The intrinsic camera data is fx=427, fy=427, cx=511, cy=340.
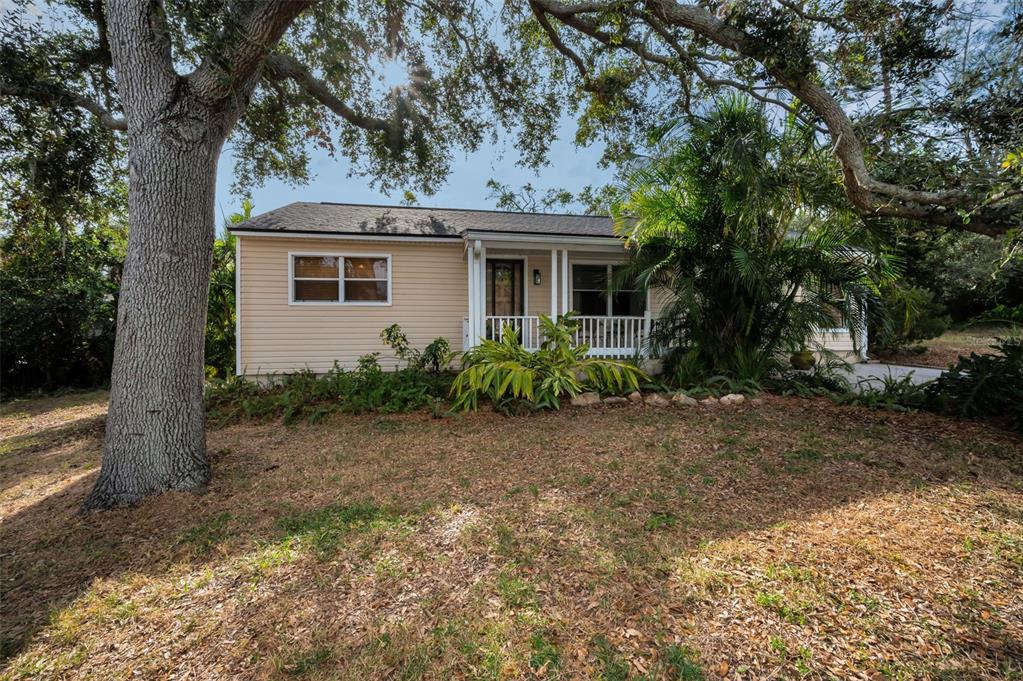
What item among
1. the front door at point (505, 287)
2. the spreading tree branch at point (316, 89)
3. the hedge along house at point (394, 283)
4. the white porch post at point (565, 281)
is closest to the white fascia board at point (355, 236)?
the hedge along house at point (394, 283)

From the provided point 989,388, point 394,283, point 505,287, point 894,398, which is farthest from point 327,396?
point 989,388

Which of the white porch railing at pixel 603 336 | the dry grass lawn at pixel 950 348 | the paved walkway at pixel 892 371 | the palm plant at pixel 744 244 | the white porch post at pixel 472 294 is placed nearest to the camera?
the palm plant at pixel 744 244

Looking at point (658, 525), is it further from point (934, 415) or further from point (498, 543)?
point (934, 415)

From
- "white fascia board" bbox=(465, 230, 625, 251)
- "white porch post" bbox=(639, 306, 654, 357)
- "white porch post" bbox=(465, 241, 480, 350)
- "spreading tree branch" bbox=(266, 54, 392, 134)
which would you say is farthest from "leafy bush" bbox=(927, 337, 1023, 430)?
"spreading tree branch" bbox=(266, 54, 392, 134)

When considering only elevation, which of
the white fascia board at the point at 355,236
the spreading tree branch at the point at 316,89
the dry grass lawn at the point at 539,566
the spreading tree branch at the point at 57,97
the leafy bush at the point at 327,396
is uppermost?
the spreading tree branch at the point at 316,89

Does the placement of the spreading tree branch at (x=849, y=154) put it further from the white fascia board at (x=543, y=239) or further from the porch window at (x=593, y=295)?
the porch window at (x=593, y=295)

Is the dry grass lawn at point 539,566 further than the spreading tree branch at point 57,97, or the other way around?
the spreading tree branch at point 57,97

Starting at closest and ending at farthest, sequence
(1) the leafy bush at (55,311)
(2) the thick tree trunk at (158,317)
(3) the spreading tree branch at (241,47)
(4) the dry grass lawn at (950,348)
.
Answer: (2) the thick tree trunk at (158,317), (3) the spreading tree branch at (241,47), (1) the leafy bush at (55,311), (4) the dry grass lawn at (950,348)

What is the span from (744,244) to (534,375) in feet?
12.4

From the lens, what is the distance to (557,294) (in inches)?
335

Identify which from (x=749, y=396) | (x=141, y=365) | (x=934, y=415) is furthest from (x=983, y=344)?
(x=141, y=365)

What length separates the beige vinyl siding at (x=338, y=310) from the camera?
8.46 metres

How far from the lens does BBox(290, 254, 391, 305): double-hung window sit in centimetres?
872

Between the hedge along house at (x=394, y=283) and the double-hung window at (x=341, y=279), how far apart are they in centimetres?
2
